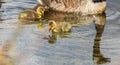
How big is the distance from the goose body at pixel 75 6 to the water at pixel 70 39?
255 mm

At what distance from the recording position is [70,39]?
7188mm

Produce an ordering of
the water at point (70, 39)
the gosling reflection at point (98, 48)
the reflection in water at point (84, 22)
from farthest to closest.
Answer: the reflection in water at point (84, 22)
the gosling reflection at point (98, 48)
the water at point (70, 39)

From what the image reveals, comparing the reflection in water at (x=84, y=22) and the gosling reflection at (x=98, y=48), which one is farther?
the reflection in water at (x=84, y=22)

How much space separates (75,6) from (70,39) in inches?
102

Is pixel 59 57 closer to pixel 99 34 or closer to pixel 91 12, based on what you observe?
pixel 99 34

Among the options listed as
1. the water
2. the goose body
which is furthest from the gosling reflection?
the goose body

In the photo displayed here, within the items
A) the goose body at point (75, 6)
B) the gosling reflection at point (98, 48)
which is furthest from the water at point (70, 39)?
the goose body at point (75, 6)

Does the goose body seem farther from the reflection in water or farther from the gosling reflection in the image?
the gosling reflection

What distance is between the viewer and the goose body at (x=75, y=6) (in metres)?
9.43

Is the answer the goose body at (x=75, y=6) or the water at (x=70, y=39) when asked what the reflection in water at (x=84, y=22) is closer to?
the water at (x=70, y=39)

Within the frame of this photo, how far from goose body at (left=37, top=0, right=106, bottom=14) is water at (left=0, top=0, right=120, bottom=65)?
0.84ft

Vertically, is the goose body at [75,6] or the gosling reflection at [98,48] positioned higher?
the goose body at [75,6]

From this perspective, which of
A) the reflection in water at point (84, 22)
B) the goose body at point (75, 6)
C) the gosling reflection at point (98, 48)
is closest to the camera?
the gosling reflection at point (98, 48)

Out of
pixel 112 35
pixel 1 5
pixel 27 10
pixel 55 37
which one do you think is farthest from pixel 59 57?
pixel 1 5
